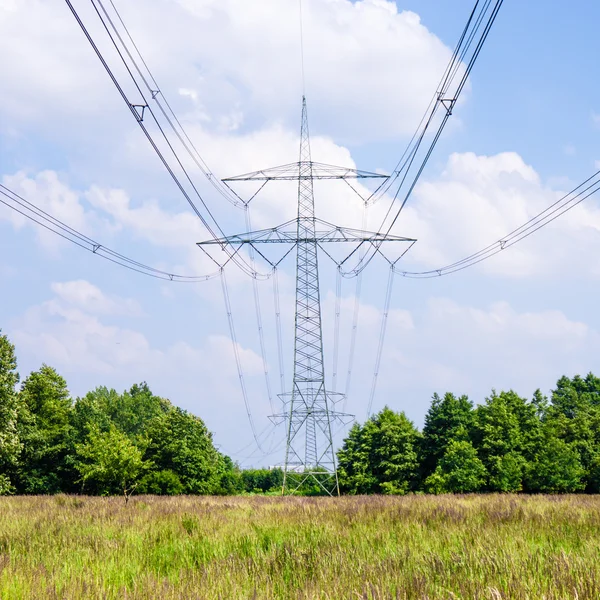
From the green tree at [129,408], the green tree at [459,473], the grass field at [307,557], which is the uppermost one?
the green tree at [129,408]

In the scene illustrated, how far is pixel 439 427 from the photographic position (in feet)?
205

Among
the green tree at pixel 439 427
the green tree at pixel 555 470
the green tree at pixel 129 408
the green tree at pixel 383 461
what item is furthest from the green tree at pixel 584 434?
the green tree at pixel 129 408

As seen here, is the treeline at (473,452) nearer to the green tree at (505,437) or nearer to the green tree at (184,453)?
the green tree at (505,437)

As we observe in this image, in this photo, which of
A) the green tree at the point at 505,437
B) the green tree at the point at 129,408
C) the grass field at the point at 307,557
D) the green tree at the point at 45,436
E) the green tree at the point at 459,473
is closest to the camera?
the grass field at the point at 307,557

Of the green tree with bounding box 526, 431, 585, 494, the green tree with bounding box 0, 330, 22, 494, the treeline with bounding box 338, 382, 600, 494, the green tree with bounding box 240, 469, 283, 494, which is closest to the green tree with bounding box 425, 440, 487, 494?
the treeline with bounding box 338, 382, 600, 494

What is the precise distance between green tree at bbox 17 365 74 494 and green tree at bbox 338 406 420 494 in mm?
27677

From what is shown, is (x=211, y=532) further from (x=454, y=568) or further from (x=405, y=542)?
(x=454, y=568)

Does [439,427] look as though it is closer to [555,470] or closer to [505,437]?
[505,437]

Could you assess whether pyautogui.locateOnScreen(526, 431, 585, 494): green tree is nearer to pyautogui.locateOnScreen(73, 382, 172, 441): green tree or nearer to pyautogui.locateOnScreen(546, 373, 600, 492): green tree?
pyautogui.locateOnScreen(546, 373, 600, 492): green tree

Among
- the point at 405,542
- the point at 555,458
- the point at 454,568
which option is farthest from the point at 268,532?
the point at 555,458

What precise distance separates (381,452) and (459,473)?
417 inches

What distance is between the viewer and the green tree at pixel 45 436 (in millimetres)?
58406

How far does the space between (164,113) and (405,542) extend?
32.9 feet

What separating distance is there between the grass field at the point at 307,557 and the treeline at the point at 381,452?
132ft
